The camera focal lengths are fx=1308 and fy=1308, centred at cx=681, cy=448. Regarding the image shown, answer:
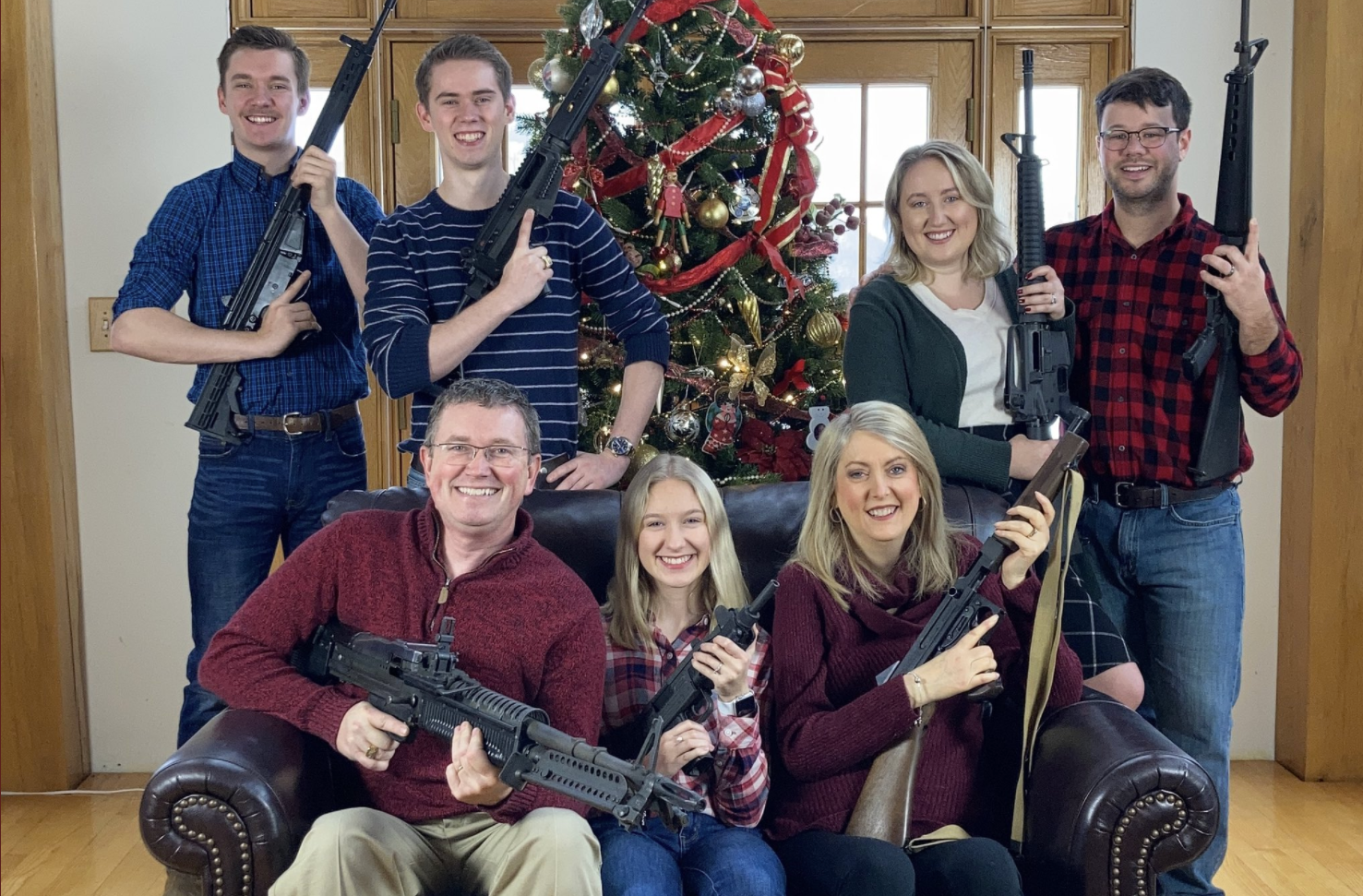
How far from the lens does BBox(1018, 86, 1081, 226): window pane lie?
3852mm

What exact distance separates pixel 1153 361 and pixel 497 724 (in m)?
1.48

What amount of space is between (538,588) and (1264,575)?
103 inches

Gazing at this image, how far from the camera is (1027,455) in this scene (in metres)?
2.46

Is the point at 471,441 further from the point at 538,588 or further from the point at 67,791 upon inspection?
the point at 67,791

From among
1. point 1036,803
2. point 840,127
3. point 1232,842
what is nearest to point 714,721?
point 1036,803

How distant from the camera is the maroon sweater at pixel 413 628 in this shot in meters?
2.01

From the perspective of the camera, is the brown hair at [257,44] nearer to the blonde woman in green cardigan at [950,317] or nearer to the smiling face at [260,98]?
the smiling face at [260,98]

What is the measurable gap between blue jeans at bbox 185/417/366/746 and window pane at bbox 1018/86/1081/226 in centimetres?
222

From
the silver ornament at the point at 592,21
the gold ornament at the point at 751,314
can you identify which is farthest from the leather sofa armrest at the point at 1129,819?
the silver ornament at the point at 592,21

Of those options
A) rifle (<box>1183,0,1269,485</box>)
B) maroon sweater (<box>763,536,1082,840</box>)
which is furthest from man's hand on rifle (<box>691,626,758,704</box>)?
rifle (<box>1183,0,1269,485</box>)

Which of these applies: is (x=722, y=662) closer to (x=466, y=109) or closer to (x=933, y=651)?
(x=933, y=651)

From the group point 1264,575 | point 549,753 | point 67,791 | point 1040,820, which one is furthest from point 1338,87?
point 67,791

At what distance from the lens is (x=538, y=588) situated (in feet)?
6.87

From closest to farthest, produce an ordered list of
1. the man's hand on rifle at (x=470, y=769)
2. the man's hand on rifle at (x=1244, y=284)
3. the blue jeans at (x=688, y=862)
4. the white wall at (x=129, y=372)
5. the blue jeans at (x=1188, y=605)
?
the man's hand on rifle at (x=470, y=769), the blue jeans at (x=688, y=862), the man's hand on rifle at (x=1244, y=284), the blue jeans at (x=1188, y=605), the white wall at (x=129, y=372)
